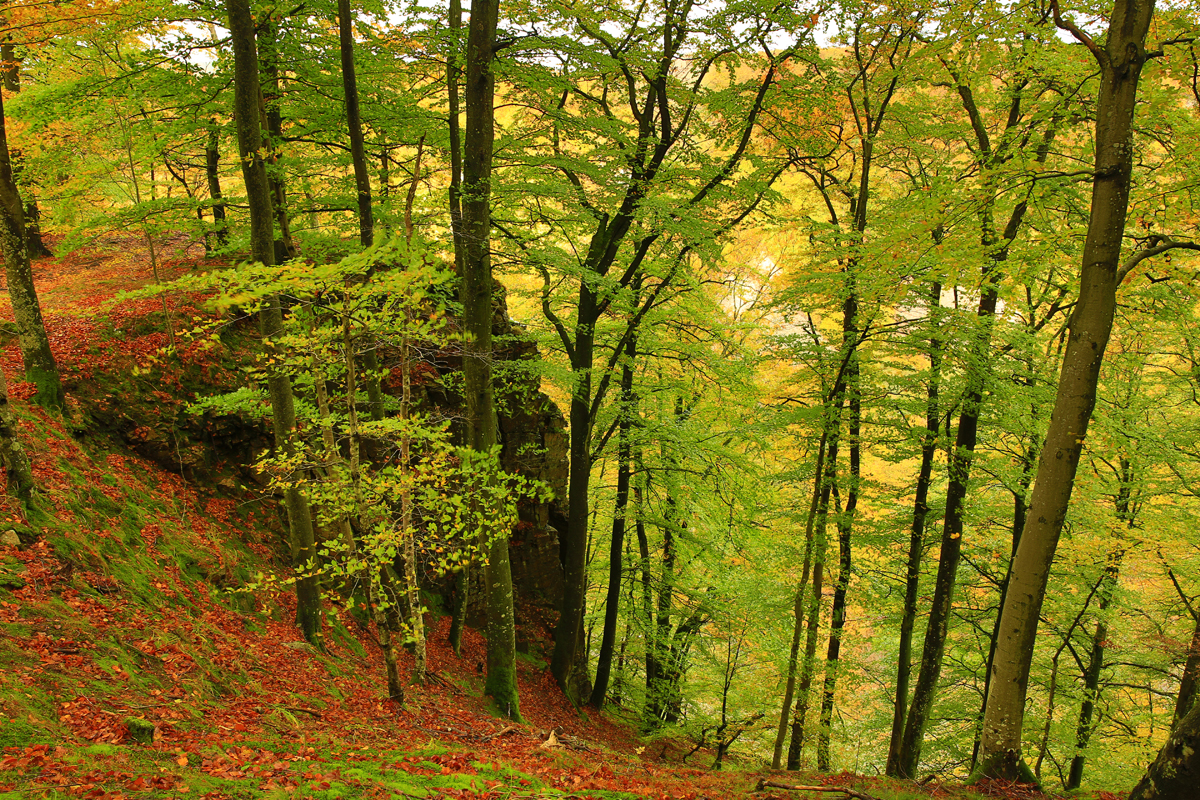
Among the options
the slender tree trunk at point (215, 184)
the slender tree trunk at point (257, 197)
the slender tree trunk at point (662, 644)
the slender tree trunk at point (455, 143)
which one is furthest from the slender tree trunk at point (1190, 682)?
the slender tree trunk at point (215, 184)

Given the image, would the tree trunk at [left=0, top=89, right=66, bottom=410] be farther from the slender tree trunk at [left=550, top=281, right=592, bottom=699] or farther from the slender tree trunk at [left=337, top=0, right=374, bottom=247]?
the slender tree trunk at [left=550, top=281, right=592, bottom=699]

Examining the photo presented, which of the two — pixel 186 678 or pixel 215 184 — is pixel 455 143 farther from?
pixel 186 678

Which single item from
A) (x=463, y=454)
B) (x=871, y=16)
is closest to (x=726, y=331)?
(x=871, y=16)

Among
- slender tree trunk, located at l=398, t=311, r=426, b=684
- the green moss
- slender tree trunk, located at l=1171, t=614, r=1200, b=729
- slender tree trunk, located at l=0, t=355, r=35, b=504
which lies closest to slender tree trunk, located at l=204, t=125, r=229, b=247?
slender tree trunk, located at l=0, t=355, r=35, b=504

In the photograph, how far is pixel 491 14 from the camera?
26.7 feet

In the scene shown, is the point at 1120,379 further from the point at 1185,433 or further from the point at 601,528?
the point at 601,528

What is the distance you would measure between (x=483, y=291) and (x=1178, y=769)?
813 centimetres

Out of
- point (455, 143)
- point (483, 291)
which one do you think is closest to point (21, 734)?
point (483, 291)

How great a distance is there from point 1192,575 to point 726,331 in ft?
31.9

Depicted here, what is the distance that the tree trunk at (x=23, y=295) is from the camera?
6.78m

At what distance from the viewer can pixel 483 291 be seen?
28.0 ft

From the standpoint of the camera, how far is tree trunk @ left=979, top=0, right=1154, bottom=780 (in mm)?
4961

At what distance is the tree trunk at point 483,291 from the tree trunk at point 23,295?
16.4ft

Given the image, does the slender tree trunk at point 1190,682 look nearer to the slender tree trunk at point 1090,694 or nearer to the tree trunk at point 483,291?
the slender tree trunk at point 1090,694
